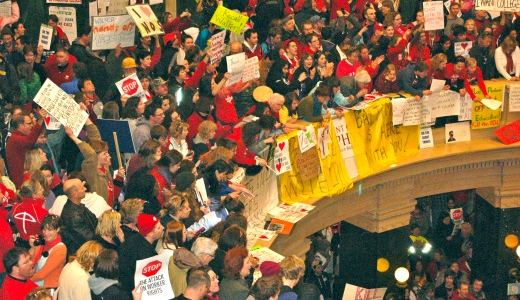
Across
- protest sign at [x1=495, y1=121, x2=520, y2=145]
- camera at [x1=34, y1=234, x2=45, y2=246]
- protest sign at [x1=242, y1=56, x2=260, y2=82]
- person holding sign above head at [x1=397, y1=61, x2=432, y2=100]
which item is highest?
camera at [x1=34, y1=234, x2=45, y2=246]

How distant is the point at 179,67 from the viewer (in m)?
18.7

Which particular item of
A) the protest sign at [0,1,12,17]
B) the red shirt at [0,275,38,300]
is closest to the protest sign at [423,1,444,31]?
the protest sign at [0,1,12,17]

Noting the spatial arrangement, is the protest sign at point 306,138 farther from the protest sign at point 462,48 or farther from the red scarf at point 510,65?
the red scarf at point 510,65

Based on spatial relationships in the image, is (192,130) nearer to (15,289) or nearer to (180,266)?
(180,266)

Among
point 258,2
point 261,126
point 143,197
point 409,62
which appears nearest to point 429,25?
point 409,62

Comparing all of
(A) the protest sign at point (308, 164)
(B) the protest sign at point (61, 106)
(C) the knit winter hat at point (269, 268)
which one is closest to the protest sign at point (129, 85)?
(B) the protest sign at point (61, 106)

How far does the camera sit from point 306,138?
774 inches

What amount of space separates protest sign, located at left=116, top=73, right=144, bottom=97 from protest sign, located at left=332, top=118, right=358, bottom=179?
4.20 m

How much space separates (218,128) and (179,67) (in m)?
1.41

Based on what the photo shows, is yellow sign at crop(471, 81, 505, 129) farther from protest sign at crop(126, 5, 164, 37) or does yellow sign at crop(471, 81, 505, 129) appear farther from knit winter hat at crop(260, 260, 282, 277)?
knit winter hat at crop(260, 260, 282, 277)

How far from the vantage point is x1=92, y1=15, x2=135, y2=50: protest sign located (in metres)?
20.2

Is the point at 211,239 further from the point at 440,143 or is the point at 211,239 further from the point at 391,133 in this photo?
the point at 440,143

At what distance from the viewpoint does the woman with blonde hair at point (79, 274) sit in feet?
41.0

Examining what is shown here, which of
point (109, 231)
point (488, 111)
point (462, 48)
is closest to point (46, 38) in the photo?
point (462, 48)
